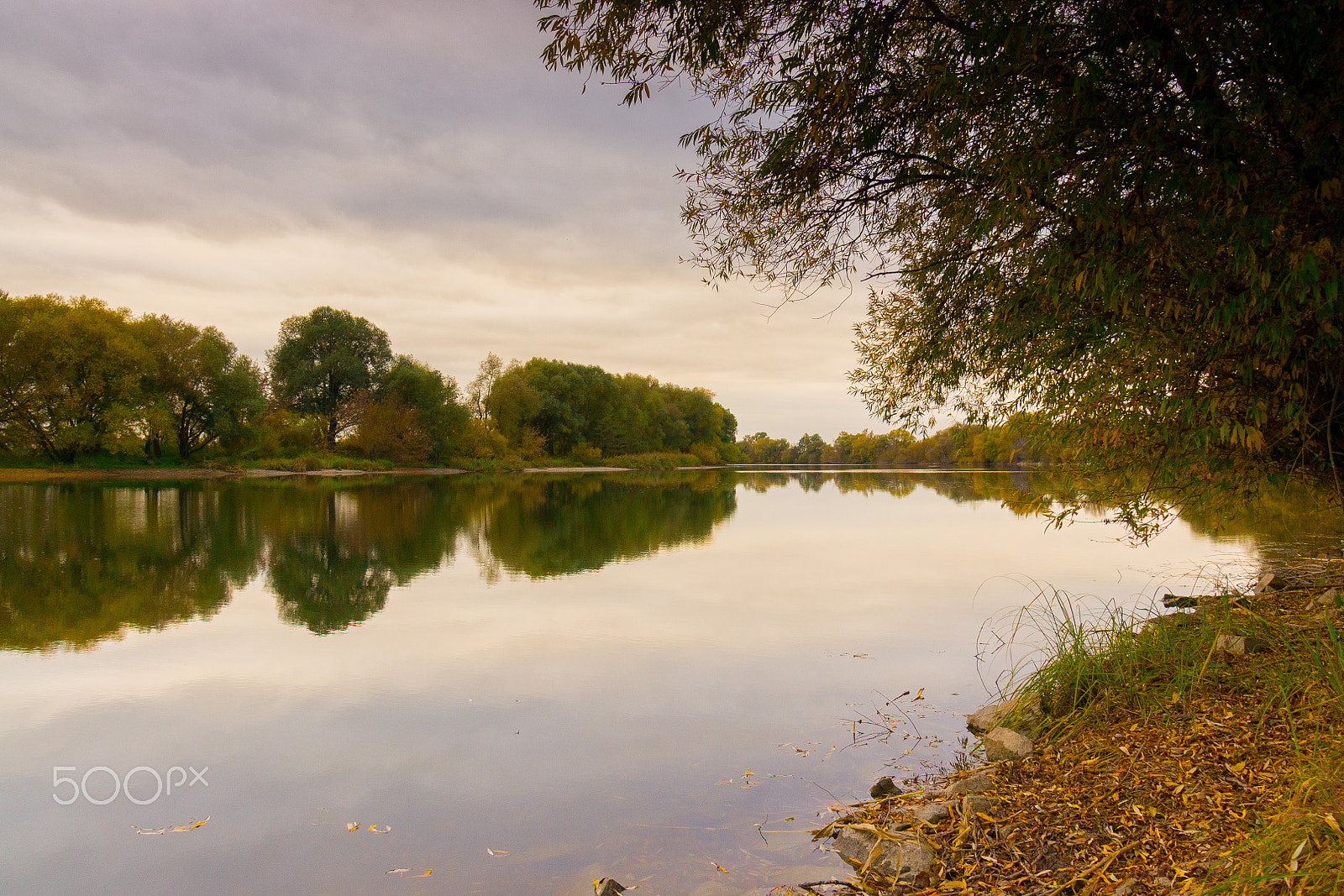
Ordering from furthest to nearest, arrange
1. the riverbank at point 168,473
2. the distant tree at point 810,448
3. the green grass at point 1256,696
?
the distant tree at point 810,448, the riverbank at point 168,473, the green grass at point 1256,696

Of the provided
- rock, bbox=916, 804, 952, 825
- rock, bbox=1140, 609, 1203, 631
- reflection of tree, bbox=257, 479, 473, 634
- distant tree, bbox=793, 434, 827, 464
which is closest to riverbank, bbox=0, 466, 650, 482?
reflection of tree, bbox=257, 479, 473, 634

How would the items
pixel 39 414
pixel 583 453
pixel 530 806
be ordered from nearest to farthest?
1. pixel 530 806
2. pixel 39 414
3. pixel 583 453

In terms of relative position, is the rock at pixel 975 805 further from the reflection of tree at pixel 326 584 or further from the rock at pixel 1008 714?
the reflection of tree at pixel 326 584

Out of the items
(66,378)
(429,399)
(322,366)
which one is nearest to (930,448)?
(429,399)

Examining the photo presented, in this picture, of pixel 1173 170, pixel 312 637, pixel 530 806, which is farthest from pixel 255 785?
pixel 1173 170

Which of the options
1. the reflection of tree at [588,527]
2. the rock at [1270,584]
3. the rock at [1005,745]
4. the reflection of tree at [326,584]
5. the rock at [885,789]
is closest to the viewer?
the rock at [885,789]

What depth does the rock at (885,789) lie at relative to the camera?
174 inches

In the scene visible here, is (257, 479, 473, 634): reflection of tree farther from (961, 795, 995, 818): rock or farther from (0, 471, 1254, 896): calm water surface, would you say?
(961, 795, 995, 818): rock

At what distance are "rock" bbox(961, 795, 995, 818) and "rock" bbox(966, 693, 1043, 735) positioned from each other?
4.50ft

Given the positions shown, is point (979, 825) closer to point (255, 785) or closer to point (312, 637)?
point (255, 785)

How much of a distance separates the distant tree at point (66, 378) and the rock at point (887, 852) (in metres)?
48.7

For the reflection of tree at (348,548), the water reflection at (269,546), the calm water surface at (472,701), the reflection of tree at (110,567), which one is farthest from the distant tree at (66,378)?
the calm water surface at (472,701)

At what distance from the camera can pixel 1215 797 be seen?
10.6ft

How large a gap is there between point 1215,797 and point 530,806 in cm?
356
